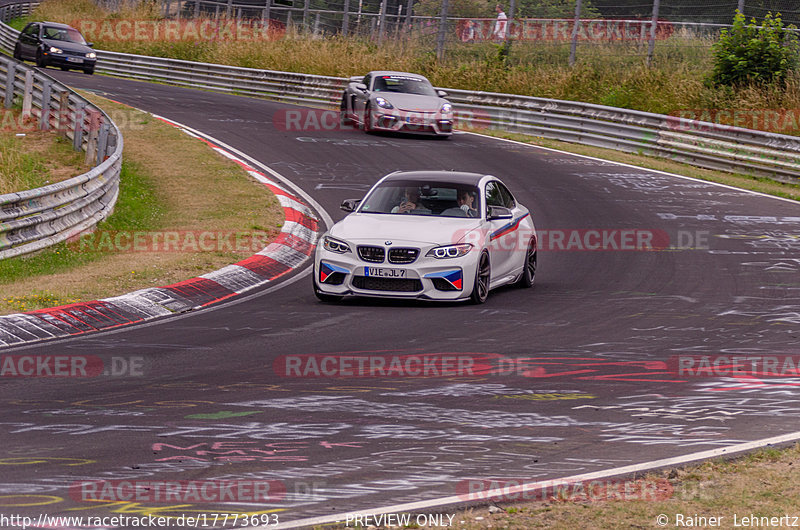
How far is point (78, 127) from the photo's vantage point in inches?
818

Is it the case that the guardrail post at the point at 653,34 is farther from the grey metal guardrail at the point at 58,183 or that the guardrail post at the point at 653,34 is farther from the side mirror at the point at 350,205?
the side mirror at the point at 350,205

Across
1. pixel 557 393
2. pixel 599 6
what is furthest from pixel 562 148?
pixel 557 393

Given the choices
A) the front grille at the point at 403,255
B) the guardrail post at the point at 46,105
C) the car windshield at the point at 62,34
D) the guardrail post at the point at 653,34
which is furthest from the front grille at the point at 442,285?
the car windshield at the point at 62,34

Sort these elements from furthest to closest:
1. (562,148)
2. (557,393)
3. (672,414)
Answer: (562,148) < (557,393) < (672,414)

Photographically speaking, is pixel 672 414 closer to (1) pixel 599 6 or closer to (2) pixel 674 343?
(2) pixel 674 343

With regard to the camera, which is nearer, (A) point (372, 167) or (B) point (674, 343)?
(B) point (674, 343)

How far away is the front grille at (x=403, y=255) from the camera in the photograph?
11.9m

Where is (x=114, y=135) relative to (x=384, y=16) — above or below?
below

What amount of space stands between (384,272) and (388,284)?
0.15 m

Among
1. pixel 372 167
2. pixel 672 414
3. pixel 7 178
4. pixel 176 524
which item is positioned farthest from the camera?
pixel 372 167

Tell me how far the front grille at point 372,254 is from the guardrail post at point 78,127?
10.6m

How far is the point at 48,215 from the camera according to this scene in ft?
46.2

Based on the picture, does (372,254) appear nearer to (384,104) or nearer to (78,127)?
(78,127)

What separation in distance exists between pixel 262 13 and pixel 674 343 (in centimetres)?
3725
